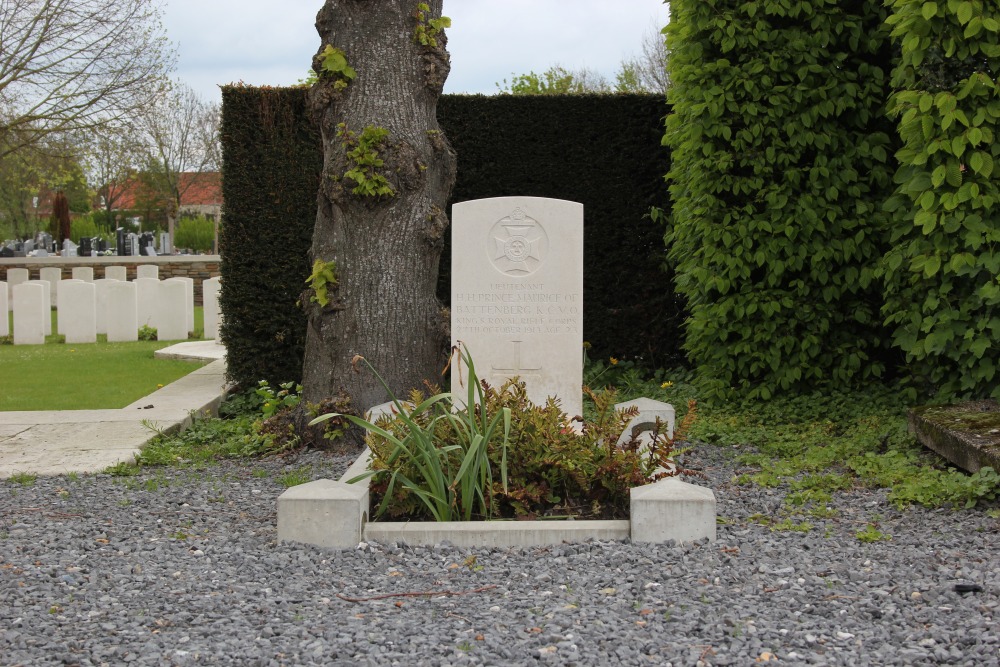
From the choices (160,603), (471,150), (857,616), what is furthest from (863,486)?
(471,150)

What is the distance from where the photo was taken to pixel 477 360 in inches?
210

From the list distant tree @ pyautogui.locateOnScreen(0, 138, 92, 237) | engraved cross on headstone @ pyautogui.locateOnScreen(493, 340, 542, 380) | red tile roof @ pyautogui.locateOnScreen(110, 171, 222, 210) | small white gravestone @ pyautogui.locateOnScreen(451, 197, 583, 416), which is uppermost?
red tile roof @ pyautogui.locateOnScreen(110, 171, 222, 210)

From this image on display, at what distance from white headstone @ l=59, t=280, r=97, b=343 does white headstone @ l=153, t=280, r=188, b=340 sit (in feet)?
2.98

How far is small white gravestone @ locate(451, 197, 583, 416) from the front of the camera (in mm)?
5215

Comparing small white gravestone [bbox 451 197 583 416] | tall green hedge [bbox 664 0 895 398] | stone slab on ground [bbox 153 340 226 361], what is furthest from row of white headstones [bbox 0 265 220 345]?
small white gravestone [bbox 451 197 583 416]

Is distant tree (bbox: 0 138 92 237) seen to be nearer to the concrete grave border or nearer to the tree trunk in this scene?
the tree trunk

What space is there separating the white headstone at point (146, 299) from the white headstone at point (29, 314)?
51.9 inches

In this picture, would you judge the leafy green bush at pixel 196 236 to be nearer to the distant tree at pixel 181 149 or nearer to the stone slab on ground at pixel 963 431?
the distant tree at pixel 181 149

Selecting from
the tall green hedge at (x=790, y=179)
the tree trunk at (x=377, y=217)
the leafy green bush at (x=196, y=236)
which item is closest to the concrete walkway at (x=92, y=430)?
the tree trunk at (x=377, y=217)

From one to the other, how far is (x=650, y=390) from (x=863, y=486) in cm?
306

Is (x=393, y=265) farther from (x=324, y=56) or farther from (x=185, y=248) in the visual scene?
(x=185, y=248)

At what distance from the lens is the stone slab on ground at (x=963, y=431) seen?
177 inches

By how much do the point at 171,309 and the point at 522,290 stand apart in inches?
390

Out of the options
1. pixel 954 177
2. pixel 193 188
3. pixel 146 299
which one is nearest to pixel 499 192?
pixel 954 177
